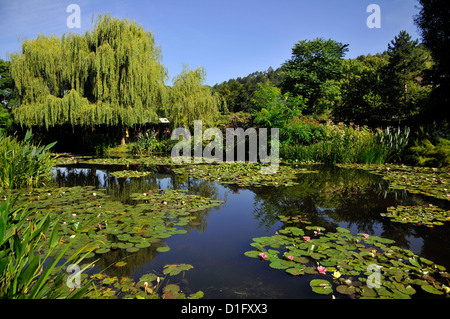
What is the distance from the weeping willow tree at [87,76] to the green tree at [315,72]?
1870 centimetres

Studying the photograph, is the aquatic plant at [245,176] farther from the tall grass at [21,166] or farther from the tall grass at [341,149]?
the tall grass at [21,166]

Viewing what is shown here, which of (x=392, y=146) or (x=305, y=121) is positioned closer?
(x=392, y=146)

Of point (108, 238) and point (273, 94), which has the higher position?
point (273, 94)

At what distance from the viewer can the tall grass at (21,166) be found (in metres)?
5.28

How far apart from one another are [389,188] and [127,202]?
5.48 meters

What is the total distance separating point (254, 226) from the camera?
3.53m

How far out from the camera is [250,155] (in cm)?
1167

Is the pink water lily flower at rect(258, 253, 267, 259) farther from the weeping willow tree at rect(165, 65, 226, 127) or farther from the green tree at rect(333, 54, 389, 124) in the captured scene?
the green tree at rect(333, 54, 389, 124)

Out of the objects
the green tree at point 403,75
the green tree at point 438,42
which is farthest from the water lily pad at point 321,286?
the green tree at point 403,75

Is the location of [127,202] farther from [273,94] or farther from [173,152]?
[173,152]

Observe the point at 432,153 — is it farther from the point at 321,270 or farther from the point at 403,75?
the point at 403,75
